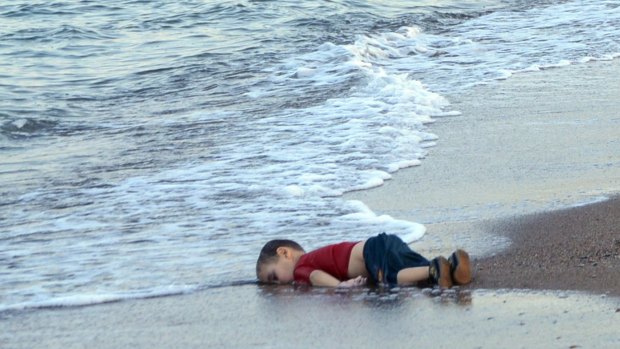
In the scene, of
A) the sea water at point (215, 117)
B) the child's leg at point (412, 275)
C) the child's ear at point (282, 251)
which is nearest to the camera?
the child's leg at point (412, 275)

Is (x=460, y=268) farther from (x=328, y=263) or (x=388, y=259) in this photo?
(x=328, y=263)

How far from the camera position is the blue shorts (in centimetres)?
468

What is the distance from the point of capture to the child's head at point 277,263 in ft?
15.8

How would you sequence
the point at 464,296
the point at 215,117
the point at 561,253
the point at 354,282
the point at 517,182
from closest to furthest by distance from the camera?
the point at 464,296
the point at 354,282
the point at 561,253
the point at 517,182
the point at 215,117

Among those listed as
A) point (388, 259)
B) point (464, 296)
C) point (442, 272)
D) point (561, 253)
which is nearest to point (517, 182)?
point (561, 253)

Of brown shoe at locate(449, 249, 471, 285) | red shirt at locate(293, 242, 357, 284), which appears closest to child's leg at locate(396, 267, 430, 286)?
brown shoe at locate(449, 249, 471, 285)

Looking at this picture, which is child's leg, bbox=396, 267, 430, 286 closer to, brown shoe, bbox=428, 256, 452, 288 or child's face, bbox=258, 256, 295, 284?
brown shoe, bbox=428, 256, 452, 288

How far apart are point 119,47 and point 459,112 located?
7641 millimetres

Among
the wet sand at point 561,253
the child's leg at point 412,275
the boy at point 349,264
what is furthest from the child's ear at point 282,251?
the wet sand at point 561,253

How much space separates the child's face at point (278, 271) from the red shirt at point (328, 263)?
0.11ft

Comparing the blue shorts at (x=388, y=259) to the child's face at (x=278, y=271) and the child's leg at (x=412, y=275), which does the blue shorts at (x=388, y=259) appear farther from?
the child's face at (x=278, y=271)

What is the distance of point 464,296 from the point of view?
4.37 m

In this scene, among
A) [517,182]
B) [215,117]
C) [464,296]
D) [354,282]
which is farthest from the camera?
[215,117]

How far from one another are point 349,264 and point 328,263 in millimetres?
105
